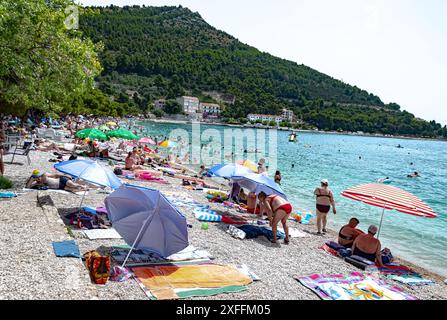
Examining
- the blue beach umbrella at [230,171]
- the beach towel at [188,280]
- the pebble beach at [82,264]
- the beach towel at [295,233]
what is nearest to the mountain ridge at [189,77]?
the blue beach umbrella at [230,171]

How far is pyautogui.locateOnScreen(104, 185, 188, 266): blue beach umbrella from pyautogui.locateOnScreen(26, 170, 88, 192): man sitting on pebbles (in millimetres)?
4473

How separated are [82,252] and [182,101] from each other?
14997cm

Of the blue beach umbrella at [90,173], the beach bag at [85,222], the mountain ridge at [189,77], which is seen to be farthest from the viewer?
the mountain ridge at [189,77]

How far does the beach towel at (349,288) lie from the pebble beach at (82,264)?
0.81 ft

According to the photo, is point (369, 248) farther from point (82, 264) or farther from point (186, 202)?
point (82, 264)

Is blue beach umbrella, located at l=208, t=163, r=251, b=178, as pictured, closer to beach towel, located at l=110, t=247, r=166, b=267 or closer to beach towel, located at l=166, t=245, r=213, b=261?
beach towel, located at l=166, t=245, r=213, b=261

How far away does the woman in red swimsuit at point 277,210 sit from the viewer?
938 centimetres

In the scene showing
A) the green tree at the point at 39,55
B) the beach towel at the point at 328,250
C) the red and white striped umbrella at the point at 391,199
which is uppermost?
the green tree at the point at 39,55

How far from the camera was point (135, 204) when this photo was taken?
279 inches

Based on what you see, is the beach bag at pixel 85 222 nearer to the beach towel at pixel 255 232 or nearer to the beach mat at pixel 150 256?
the beach mat at pixel 150 256

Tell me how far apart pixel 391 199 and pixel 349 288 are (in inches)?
Answer: 112

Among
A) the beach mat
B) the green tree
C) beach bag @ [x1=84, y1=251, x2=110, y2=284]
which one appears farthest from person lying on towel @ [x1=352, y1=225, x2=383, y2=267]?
the green tree

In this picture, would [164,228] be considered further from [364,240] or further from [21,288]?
[364,240]

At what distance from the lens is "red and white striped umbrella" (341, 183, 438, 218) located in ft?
27.8
